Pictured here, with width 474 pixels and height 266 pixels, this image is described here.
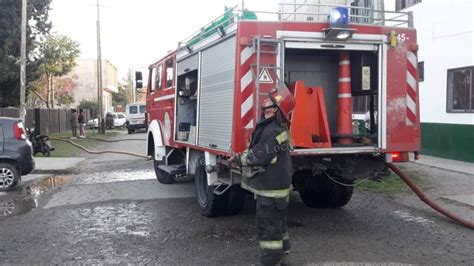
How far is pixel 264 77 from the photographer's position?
5.96 m

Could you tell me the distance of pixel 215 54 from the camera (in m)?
6.89

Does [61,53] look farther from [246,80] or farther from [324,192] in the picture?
[246,80]

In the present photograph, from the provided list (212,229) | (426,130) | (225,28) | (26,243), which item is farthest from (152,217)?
(426,130)

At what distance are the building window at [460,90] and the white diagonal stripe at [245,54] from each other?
8.57 meters

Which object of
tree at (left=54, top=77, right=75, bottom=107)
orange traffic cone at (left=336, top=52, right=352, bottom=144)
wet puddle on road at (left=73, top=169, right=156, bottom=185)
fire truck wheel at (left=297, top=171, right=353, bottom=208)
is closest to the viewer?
orange traffic cone at (left=336, top=52, right=352, bottom=144)

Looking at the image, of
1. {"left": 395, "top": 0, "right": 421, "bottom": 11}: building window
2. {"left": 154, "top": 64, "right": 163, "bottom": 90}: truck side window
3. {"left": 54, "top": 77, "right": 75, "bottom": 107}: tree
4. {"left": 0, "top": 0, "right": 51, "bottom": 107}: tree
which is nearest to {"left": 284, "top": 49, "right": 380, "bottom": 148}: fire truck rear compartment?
{"left": 154, "top": 64, "right": 163, "bottom": 90}: truck side window

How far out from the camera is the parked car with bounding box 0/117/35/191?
34.3 ft

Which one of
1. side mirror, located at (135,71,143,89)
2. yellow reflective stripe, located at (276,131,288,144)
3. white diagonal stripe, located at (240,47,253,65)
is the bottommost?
yellow reflective stripe, located at (276,131,288,144)

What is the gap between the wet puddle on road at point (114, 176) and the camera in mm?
11789

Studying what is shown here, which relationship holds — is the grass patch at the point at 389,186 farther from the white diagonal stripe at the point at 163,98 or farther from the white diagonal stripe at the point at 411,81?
the white diagonal stripe at the point at 163,98

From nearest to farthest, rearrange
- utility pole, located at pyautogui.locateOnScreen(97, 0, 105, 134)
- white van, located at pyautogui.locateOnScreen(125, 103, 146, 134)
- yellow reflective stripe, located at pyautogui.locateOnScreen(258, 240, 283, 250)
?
yellow reflective stripe, located at pyautogui.locateOnScreen(258, 240, 283, 250)
utility pole, located at pyautogui.locateOnScreen(97, 0, 105, 134)
white van, located at pyautogui.locateOnScreen(125, 103, 146, 134)

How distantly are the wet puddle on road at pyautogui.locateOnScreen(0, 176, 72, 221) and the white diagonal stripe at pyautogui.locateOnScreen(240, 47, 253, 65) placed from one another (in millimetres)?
4679

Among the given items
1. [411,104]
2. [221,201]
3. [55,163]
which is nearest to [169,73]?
[221,201]

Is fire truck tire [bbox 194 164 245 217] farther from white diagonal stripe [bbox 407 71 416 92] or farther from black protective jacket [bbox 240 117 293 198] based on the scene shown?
white diagonal stripe [bbox 407 71 416 92]
